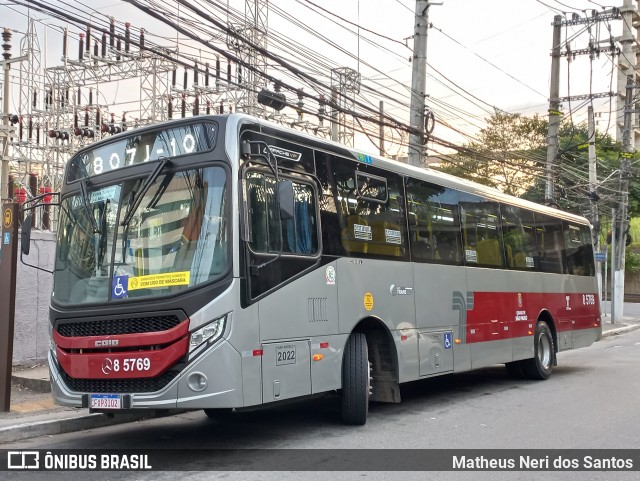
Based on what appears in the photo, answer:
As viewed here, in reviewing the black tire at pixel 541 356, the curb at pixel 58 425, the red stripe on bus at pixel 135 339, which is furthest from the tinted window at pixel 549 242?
Result: the red stripe on bus at pixel 135 339

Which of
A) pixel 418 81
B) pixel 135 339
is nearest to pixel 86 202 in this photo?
pixel 135 339

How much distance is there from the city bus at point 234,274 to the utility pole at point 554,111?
1597cm

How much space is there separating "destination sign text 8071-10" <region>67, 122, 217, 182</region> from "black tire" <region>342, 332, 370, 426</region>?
2.94m

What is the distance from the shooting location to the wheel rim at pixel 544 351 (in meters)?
13.8

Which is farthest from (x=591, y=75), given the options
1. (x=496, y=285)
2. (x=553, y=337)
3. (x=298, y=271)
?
(x=298, y=271)

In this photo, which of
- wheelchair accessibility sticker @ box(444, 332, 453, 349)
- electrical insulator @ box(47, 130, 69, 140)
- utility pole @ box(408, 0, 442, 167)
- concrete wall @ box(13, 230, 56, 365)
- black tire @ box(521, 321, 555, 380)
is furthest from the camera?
electrical insulator @ box(47, 130, 69, 140)

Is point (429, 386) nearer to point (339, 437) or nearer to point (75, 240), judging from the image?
point (339, 437)

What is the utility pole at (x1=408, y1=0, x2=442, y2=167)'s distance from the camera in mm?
15906

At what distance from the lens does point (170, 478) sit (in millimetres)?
6324

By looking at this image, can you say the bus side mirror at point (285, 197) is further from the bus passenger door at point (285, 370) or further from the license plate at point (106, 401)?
the license plate at point (106, 401)

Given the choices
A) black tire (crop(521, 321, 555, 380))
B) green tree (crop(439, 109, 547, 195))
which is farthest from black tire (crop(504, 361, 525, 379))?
green tree (crop(439, 109, 547, 195))

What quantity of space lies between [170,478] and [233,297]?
1.69 m

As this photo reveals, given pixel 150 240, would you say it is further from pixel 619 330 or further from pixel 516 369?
pixel 619 330

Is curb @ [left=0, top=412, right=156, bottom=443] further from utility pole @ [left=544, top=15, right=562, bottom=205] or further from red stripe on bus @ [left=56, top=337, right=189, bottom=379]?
utility pole @ [left=544, top=15, right=562, bottom=205]
